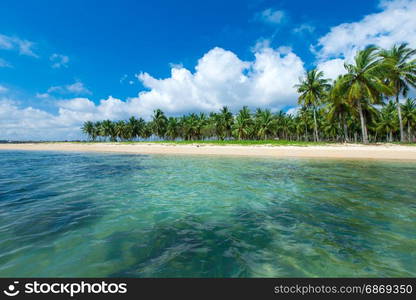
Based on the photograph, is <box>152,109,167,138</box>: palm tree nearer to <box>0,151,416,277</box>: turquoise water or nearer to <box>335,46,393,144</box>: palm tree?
<box>335,46,393,144</box>: palm tree

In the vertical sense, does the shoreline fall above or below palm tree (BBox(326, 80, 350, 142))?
below

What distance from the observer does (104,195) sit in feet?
22.7

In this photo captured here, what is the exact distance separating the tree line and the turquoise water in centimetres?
2830

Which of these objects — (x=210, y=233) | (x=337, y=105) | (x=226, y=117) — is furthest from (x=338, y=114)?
(x=210, y=233)

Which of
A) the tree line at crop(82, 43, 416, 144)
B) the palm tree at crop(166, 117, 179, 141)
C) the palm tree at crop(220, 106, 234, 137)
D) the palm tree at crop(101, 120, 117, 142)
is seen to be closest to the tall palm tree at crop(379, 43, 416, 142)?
the tree line at crop(82, 43, 416, 144)

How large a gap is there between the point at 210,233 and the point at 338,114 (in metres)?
42.6

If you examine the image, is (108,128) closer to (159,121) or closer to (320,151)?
(159,121)

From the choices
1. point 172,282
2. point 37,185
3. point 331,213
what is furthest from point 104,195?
point 331,213

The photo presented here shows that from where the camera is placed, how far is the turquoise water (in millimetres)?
2832

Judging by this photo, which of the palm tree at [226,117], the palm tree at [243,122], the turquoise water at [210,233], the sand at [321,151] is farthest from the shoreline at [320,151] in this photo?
the palm tree at [226,117]

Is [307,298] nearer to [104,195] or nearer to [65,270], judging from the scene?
[65,270]

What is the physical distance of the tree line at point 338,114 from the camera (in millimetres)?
28172

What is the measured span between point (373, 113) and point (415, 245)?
42.7 metres

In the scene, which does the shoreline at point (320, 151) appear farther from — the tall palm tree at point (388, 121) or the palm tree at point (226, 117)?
the tall palm tree at point (388, 121)
